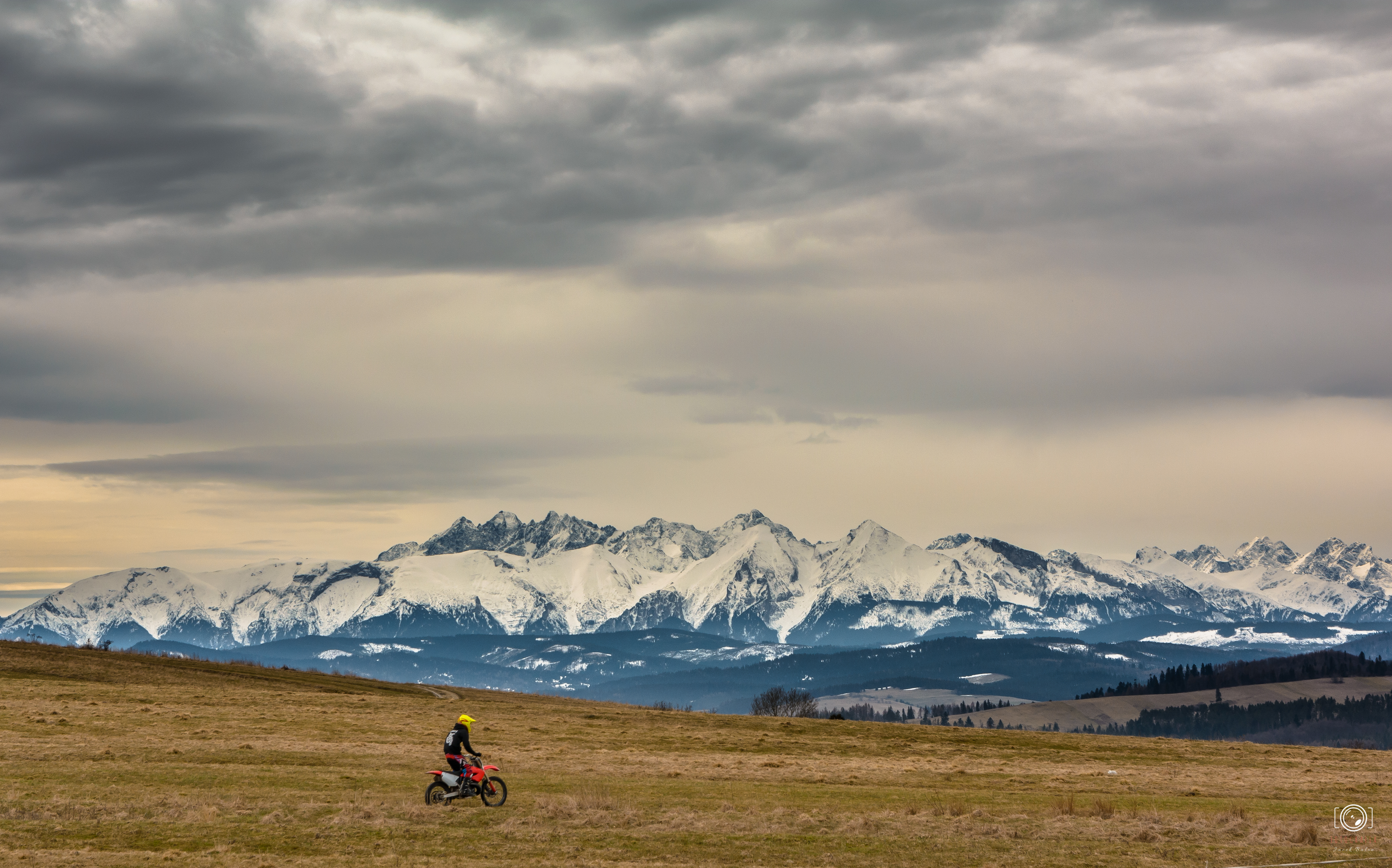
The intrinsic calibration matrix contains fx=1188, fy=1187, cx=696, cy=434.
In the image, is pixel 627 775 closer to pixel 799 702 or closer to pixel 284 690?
pixel 284 690

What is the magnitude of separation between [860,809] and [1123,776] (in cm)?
2209

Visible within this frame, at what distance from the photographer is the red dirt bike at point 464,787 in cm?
3781

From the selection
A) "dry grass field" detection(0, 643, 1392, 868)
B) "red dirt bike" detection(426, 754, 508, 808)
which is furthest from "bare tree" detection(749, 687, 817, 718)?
"red dirt bike" detection(426, 754, 508, 808)

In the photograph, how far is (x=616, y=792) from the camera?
43562mm

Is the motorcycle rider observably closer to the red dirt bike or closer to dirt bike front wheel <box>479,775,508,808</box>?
the red dirt bike

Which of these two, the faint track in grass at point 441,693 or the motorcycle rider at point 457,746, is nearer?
the motorcycle rider at point 457,746

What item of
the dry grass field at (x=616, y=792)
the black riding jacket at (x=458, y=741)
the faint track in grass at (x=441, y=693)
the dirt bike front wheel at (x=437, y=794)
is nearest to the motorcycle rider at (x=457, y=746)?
the black riding jacket at (x=458, y=741)

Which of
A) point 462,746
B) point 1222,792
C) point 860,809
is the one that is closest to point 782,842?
point 860,809

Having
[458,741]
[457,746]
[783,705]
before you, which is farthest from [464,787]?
[783,705]

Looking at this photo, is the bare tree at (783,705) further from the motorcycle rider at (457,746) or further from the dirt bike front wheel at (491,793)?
the motorcycle rider at (457,746)

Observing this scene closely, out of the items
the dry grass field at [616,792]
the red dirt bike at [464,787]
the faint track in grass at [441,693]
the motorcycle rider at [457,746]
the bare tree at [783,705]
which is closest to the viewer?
the dry grass field at [616,792]

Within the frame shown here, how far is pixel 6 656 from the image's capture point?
90938mm

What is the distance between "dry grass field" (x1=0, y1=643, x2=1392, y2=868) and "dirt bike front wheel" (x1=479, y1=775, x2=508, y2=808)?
39 centimetres

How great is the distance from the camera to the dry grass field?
31.3 metres
